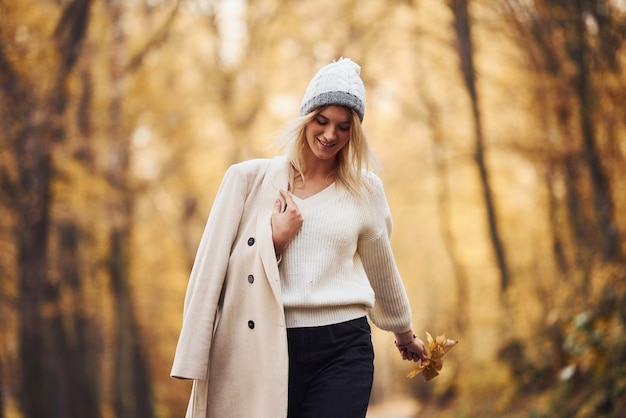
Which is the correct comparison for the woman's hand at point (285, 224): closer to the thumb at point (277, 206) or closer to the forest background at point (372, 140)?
the thumb at point (277, 206)

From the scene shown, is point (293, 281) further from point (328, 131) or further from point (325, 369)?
point (328, 131)

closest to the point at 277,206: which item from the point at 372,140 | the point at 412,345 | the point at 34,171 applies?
the point at 412,345

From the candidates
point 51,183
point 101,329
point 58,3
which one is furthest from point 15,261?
point 101,329

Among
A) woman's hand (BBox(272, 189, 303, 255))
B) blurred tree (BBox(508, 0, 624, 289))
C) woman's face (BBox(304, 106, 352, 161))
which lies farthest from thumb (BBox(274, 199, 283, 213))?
blurred tree (BBox(508, 0, 624, 289))

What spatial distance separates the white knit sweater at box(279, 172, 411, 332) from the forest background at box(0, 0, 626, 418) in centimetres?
421

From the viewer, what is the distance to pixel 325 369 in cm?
390

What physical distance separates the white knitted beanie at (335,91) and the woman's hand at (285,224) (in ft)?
1.52

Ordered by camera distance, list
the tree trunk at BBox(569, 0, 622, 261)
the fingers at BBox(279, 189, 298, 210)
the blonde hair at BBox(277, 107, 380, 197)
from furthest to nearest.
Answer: the tree trunk at BBox(569, 0, 622, 261) → the blonde hair at BBox(277, 107, 380, 197) → the fingers at BBox(279, 189, 298, 210)

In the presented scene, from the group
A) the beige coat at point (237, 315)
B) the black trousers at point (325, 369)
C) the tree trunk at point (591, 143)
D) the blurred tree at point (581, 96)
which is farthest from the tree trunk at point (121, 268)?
the black trousers at point (325, 369)

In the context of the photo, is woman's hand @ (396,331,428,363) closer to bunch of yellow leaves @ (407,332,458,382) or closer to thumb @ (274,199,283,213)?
bunch of yellow leaves @ (407,332,458,382)

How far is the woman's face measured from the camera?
13.4 ft

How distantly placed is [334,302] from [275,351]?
1.07 ft

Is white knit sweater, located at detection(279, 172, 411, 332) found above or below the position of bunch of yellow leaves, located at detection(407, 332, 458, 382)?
above

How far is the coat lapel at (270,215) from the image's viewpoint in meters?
→ 3.86
